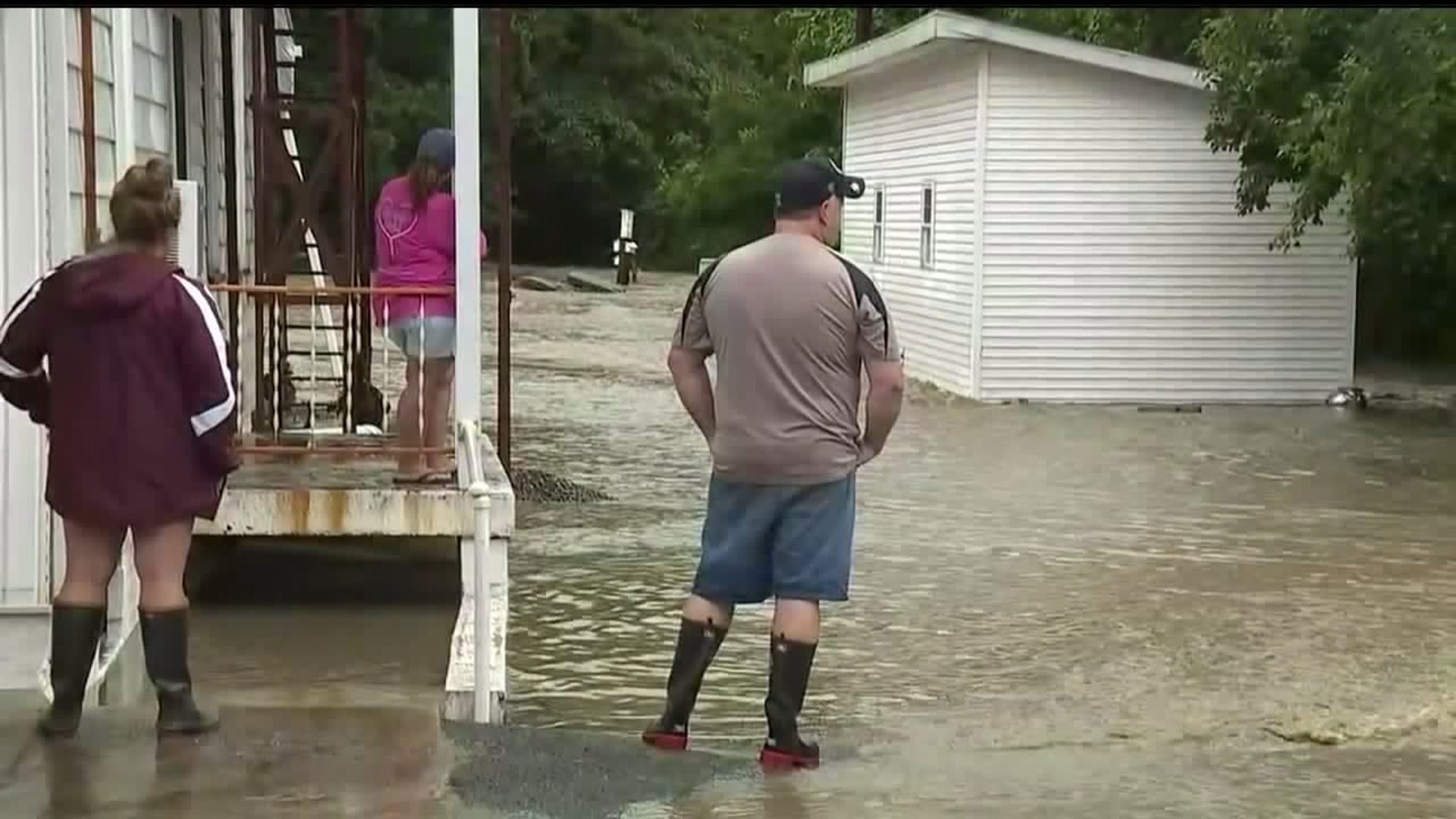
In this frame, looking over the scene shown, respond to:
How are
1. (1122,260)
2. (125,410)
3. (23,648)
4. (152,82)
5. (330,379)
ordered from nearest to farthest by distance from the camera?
(125,410)
(23,648)
(152,82)
(330,379)
(1122,260)

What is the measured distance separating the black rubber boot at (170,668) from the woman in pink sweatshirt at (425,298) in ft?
9.07

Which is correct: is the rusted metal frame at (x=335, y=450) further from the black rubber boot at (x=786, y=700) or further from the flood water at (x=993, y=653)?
the black rubber boot at (x=786, y=700)

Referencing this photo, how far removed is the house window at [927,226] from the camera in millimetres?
22266

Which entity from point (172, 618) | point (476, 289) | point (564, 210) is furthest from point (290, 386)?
point (564, 210)

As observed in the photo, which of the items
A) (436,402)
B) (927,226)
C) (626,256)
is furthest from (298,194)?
(626,256)

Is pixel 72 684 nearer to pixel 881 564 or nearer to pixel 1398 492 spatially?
pixel 881 564

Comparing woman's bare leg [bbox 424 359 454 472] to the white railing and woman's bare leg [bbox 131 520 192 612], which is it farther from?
woman's bare leg [bbox 131 520 192 612]

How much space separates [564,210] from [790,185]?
45.4 meters

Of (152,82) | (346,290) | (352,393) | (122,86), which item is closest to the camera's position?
(122,86)

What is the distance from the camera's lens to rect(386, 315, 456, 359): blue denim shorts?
28.3ft

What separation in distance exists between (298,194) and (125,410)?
4.71 m

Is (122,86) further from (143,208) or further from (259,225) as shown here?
(259,225)

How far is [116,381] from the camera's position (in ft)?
18.3

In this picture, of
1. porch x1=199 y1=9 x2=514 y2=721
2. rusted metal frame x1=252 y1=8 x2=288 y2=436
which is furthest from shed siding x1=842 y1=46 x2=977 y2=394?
porch x1=199 y1=9 x2=514 y2=721
